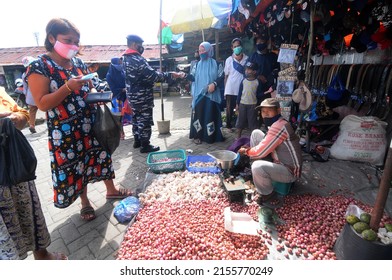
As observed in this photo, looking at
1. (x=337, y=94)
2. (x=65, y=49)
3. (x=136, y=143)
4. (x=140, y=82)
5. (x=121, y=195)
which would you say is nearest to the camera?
(x=65, y=49)

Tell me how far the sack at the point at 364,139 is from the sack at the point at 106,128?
150 inches

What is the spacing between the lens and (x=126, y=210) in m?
2.72

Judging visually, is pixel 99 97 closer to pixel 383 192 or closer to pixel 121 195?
pixel 121 195

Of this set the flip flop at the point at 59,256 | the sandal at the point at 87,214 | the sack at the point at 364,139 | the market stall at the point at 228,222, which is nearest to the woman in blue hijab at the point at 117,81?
the sandal at the point at 87,214

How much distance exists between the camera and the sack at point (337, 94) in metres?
4.42

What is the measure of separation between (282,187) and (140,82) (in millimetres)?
3196

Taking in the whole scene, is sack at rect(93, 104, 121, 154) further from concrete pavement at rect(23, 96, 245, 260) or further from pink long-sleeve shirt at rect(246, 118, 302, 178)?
pink long-sleeve shirt at rect(246, 118, 302, 178)

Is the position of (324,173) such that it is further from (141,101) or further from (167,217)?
(141,101)

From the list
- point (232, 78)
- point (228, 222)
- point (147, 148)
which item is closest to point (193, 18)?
point (232, 78)

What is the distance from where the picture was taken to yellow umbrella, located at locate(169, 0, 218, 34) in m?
A: 5.98

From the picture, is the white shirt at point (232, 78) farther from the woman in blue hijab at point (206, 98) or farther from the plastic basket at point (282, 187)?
the plastic basket at point (282, 187)

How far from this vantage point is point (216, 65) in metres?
4.93

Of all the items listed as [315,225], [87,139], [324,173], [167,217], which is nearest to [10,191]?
[87,139]

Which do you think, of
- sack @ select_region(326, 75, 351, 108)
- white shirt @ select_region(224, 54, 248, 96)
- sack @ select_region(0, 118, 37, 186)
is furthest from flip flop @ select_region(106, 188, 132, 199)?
sack @ select_region(326, 75, 351, 108)
